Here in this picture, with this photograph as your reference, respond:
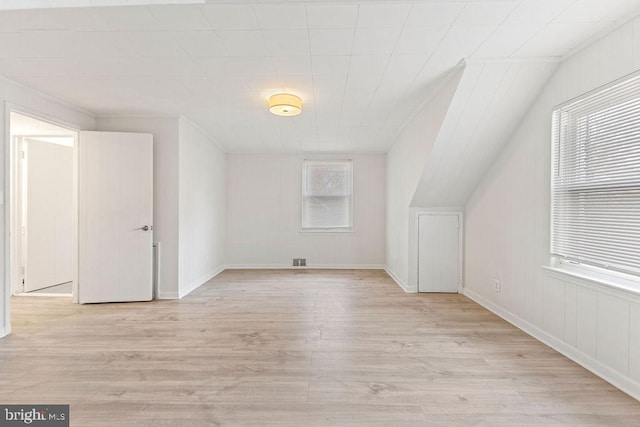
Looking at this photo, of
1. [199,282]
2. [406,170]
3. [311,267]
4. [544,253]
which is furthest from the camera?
[311,267]

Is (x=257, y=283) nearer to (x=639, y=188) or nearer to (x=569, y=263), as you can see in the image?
(x=569, y=263)

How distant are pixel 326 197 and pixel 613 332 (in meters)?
4.82

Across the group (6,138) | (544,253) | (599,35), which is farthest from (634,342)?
(6,138)

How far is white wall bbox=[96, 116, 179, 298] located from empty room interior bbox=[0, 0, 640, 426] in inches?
1.1

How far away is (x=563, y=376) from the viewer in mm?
2168

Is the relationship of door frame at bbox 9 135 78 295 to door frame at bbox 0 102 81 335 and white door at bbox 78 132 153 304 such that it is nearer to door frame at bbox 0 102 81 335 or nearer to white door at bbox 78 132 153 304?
door frame at bbox 0 102 81 335

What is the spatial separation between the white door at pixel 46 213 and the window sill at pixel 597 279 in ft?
20.0

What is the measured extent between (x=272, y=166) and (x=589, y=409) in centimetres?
563

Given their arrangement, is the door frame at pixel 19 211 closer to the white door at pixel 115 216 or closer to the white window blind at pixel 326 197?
the white door at pixel 115 216

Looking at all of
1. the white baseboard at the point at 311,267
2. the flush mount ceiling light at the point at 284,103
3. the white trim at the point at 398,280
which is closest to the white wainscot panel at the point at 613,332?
the white trim at the point at 398,280

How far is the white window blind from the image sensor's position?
6.36 meters

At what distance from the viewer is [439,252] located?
14.5ft

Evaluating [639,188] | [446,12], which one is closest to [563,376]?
[639,188]

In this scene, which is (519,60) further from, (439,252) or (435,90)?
(439,252)
